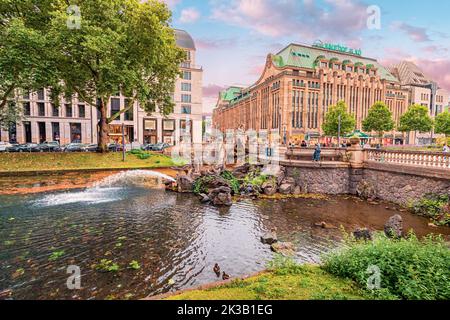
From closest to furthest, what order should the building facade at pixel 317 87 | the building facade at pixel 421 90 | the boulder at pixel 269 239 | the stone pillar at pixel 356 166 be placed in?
the boulder at pixel 269 239, the stone pillar at pixel 356 166, the building facade at pixel 317 87, the building facade at pixel 421 90

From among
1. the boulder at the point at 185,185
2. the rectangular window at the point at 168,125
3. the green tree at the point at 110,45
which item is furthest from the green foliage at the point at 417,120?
the boulder at the point at 185,185

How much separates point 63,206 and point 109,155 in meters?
18.4

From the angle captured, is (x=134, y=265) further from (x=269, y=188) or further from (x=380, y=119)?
(x=380, y=119)

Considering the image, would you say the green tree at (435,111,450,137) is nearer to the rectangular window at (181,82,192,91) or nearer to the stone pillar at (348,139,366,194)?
the stone pillar at (348,139,366,194)

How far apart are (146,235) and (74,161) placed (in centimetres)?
2275

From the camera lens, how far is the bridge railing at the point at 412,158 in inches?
530

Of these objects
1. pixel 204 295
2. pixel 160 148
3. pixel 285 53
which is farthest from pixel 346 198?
pixel 285 53

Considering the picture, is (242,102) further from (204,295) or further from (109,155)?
(204,295)

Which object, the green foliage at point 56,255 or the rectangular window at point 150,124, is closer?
the green foliage at point 56,255

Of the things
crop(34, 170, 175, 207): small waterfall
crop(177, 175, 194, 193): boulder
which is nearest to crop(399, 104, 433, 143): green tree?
crop(34, 170, 175, 207): small waterfall

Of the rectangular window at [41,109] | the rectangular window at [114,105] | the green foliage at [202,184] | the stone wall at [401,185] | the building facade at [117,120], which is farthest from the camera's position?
the rectangular window at [114,105]

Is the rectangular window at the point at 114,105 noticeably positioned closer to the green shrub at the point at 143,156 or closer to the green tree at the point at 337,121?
the green shrub at the point at 143,156

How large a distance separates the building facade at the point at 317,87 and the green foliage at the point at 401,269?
61918mm
